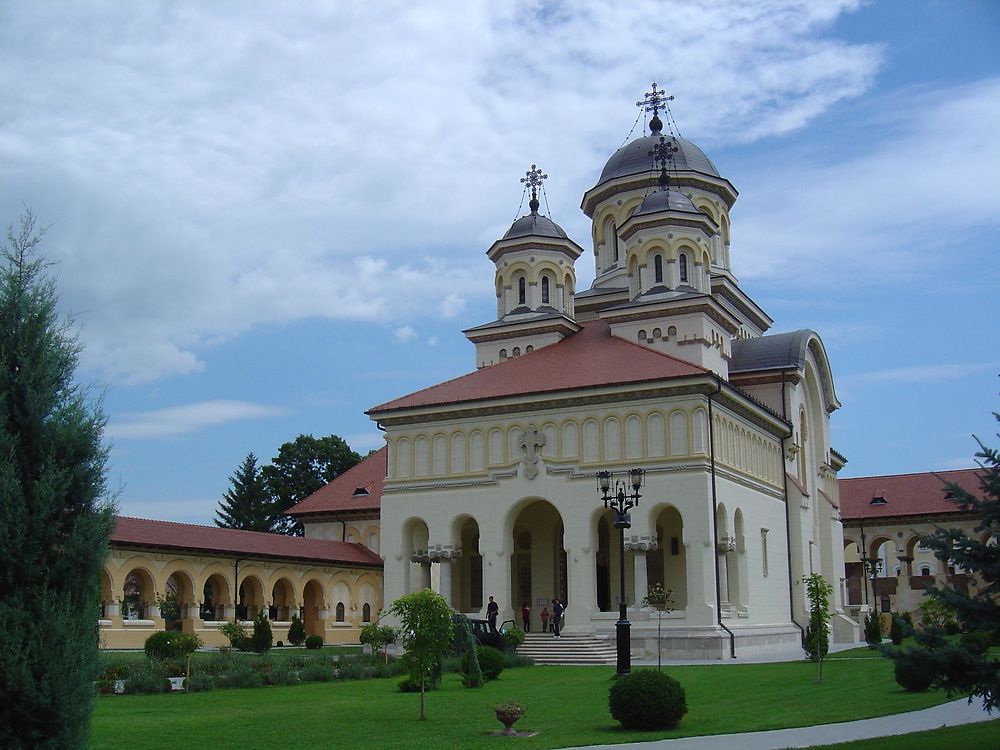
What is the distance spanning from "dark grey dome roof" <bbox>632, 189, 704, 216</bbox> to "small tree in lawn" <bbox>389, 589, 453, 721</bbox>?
25.7 meters

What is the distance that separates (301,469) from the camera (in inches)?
2820

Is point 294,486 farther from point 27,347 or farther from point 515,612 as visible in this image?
point 27,347

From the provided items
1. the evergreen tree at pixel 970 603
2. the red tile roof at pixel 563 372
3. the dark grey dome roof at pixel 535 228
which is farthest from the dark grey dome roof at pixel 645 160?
the evergreen tree at pixel 970 603

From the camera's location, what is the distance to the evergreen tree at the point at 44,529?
29.0 feet

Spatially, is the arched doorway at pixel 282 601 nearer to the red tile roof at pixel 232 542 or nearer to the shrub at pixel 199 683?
the red tile roof at pixel 232 542

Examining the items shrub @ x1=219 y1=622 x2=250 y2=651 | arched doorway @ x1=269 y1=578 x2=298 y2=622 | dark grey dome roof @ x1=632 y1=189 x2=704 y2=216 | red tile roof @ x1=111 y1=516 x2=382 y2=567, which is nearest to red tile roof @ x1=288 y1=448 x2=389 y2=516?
red tile roof @ x1=111 y1=516 x2=382 y2=567

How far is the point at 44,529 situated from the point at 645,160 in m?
43.5

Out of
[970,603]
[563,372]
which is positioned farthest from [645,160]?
[970,603]

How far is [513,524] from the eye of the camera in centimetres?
3725

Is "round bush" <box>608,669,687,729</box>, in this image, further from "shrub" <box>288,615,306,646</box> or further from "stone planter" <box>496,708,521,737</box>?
"shrub" <box>288,615,306,646</box>

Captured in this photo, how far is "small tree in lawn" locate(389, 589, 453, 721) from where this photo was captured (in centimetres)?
1956

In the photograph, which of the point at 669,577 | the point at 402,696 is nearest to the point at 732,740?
the point at 402,696

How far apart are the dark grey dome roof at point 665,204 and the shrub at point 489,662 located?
72.4ft

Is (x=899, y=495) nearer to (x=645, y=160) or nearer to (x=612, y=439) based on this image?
(x=645, y=160)
